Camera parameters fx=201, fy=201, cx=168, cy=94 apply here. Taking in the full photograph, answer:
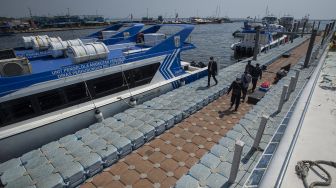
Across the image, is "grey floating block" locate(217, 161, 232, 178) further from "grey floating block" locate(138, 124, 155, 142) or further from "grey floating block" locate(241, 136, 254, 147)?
"grey floating block" locate(138, 124, 155, 142)

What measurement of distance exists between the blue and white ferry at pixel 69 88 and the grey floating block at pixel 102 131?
95cm

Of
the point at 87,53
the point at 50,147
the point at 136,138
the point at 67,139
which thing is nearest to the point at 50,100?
the point at 67,139

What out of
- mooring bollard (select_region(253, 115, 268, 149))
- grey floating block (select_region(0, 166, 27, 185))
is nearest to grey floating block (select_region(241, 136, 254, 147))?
mooring bollard (select_region(253, 115, 268, 149))

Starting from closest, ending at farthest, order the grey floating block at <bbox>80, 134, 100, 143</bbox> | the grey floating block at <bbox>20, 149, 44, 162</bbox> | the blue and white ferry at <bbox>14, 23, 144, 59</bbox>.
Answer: the grey floating block at <bbox>20, 149, 44, 162</bbox>, the grey floating block at <bbox>80, 134, 100, 143</bbox>, the blue and white ferry at <bbox>14, 23, 144, 59</bbox>

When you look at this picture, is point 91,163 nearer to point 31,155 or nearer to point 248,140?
point 31,155

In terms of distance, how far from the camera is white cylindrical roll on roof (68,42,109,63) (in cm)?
834

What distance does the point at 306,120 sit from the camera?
415 cm

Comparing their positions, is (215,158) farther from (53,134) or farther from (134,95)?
(53,134)

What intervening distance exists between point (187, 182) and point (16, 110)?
6.02m

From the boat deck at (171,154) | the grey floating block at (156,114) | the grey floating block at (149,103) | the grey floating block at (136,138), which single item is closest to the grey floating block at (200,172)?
the boat deck at (171,154)

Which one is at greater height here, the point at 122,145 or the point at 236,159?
the point at 236,159

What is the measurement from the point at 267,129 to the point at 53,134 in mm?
7678

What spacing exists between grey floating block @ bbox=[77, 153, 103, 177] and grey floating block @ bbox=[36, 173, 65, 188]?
2.12 ft

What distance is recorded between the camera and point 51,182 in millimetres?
5043
